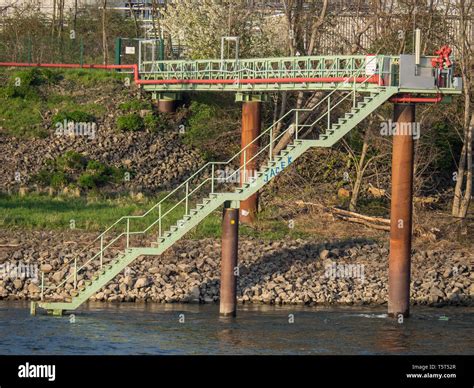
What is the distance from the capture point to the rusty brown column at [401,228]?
4762cm

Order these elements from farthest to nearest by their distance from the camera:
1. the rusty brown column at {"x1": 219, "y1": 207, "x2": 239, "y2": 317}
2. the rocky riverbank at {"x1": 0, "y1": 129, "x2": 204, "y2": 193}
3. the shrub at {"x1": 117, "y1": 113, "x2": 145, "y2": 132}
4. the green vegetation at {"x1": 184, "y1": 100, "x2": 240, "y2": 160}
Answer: the shrub at {"x1": 117, "y1": 113, "x2": 145, "y2": 132}, the green vegetation at {"x1": 184, "y1": 100, "x2": 240, "y2": 160}, the rocky riverbank at {"x1": 0, "y1": 129, "x2": 204, "y2": 193}, the rusty brown column at {"x1": 219, "y1": 207, "x2": 239, "y2": 317}

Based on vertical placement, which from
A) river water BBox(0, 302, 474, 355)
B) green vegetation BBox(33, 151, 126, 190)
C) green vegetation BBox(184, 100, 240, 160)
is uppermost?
green vegetation BBox(184, 100, 240, 160)

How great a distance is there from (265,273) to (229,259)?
622 centimetres

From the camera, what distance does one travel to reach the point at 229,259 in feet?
155

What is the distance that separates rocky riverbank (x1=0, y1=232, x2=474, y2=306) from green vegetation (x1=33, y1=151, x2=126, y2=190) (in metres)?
7.87

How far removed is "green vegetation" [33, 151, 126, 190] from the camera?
63969 mm

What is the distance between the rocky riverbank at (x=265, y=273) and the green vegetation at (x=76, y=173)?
7.87m

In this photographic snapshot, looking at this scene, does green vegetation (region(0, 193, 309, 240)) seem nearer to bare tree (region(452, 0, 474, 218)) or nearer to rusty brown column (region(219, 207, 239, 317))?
bare tree (region(452, 0, 474, 218))
